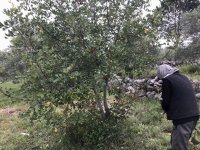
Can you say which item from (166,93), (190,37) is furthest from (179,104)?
(190,37)

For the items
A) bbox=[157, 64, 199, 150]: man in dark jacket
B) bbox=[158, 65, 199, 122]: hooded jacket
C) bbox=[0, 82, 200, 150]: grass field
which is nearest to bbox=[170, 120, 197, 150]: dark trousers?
bbox=[157, 64, 199, 150]: man in dark jacket

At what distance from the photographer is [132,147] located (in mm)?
8305

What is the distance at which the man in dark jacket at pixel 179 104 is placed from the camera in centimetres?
636

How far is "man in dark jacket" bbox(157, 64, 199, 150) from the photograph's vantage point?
6.36 m

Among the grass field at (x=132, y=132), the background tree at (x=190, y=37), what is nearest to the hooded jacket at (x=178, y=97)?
the grass field at (x=132, y=132)

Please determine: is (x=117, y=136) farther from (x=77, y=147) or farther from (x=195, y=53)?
(x=195, y=53)

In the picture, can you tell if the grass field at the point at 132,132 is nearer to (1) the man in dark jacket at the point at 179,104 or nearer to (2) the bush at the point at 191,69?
(1) the man in dark jacket at the point at 179,104

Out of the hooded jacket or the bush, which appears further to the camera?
the bush

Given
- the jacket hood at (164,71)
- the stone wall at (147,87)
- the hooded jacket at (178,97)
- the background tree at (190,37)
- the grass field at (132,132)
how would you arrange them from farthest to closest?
1. the background tree at (190,37)
2. the stone wall at (147,87)
3. the grass field at (132,132)
4. the jacket hood at (164,71)
5. the hooded jacket at (178,97)

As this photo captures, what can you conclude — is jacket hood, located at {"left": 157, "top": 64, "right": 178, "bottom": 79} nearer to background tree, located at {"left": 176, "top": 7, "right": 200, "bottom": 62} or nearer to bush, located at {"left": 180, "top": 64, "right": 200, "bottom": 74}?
bush, located at {"left": 180, "top": 64, "right": 200, "bottom": 74}

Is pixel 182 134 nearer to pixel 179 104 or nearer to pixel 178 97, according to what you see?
pixel 179 104

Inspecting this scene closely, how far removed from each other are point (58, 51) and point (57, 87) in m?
0.81

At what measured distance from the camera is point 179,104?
20.9 feet

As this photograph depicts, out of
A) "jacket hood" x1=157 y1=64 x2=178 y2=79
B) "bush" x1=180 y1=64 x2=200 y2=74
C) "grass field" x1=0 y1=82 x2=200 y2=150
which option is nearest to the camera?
"jacket hood" x1=157 y1=64 x2=178 y2=79
